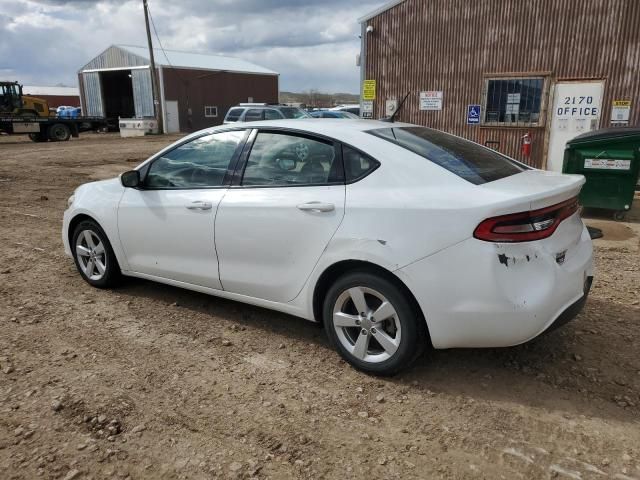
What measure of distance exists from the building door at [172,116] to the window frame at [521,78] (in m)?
27.9

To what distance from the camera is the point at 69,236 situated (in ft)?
16.7

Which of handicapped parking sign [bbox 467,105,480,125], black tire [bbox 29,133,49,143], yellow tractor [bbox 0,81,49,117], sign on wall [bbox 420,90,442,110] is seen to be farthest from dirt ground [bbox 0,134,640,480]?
yellow tractor [bbox 0,81,49,117]

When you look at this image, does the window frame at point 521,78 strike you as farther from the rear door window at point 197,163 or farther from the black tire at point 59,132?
the black tire at point 59,132

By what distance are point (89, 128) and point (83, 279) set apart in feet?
97.8

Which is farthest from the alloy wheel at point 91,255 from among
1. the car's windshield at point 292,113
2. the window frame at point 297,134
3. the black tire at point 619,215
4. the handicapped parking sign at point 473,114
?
the car's windshield at point 292,113

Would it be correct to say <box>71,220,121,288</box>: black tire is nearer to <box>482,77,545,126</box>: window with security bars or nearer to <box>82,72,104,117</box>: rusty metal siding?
<box>482,77,545,126</box>: window with security bars

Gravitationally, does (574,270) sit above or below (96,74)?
below

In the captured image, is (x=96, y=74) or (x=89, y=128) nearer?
(x=89, y=128)

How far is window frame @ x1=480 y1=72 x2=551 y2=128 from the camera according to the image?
38.4ft

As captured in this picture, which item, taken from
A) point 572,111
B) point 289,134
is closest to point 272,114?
point 572,111

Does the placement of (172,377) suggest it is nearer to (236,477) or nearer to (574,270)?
(236,477)

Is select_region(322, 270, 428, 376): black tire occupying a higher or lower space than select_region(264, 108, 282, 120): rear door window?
lower

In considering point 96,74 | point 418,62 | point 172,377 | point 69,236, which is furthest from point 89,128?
point 172,377

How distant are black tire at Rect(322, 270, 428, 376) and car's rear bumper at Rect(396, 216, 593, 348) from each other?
9cm
